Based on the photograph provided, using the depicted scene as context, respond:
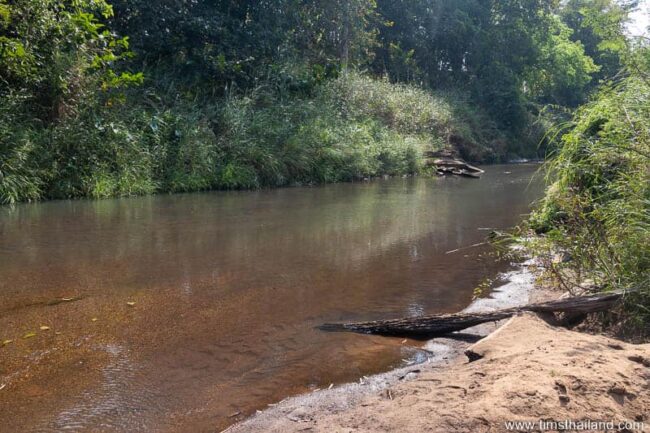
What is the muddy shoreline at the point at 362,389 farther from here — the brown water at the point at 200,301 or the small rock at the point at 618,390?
the small rock at the point at 618,390

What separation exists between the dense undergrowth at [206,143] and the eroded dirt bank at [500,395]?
906cm

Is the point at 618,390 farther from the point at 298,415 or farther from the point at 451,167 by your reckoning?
the point at 451,167

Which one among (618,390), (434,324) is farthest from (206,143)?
(618,390)

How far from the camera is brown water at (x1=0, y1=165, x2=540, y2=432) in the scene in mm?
3004

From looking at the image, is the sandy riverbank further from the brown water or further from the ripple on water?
the ripple on water

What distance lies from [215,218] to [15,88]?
216 inches

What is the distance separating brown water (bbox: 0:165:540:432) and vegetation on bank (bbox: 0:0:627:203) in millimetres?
2418

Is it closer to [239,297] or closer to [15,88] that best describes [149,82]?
[15,88]

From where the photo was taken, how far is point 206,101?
50.2 feet

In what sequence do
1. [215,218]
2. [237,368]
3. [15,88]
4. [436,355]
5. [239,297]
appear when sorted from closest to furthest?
[237,368] → [436,355] → [239,297] → [215,218] → [15,88]

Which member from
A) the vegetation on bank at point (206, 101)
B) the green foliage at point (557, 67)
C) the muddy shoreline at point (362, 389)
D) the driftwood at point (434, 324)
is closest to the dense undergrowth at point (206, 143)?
the vegetation on bank at point (206, 101)

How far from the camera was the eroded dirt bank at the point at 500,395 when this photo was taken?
7.68 ft

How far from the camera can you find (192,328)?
4.02 m

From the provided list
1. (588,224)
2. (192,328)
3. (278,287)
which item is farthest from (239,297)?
(588,224)
